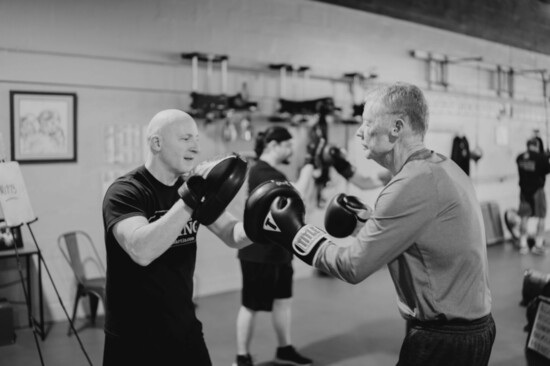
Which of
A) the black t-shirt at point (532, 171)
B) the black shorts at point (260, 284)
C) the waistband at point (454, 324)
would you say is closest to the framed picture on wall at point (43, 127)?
the black shorts at point (260, 284)

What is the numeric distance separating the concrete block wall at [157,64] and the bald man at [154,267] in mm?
2988

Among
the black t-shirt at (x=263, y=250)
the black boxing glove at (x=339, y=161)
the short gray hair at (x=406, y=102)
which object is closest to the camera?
the short gray hair at (x=406, y=102)

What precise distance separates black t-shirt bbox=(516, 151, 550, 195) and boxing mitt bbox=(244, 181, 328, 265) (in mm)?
7152

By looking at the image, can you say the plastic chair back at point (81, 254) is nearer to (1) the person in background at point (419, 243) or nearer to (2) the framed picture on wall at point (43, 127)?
(2) the framed picture on wall at point (43, 127)

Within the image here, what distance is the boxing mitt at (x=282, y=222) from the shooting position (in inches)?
74.7

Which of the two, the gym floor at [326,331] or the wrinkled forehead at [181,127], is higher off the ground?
the wrinkled forehead at [181,127]

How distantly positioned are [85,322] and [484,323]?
381cm

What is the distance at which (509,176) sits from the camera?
1011cm

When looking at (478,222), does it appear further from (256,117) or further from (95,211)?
(256,117)

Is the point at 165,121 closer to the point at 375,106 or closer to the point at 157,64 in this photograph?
the point at 375,106

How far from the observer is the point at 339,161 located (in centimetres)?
457

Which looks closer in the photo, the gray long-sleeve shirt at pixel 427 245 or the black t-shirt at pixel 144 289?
the gray long-sleeve shirt at pixel 427 245

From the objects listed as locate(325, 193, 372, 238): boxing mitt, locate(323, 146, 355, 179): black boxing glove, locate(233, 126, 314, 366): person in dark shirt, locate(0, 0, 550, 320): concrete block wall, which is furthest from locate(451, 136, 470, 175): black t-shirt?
locate(325, 193, 372, 238): boxing mitt

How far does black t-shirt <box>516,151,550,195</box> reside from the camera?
8203mm
